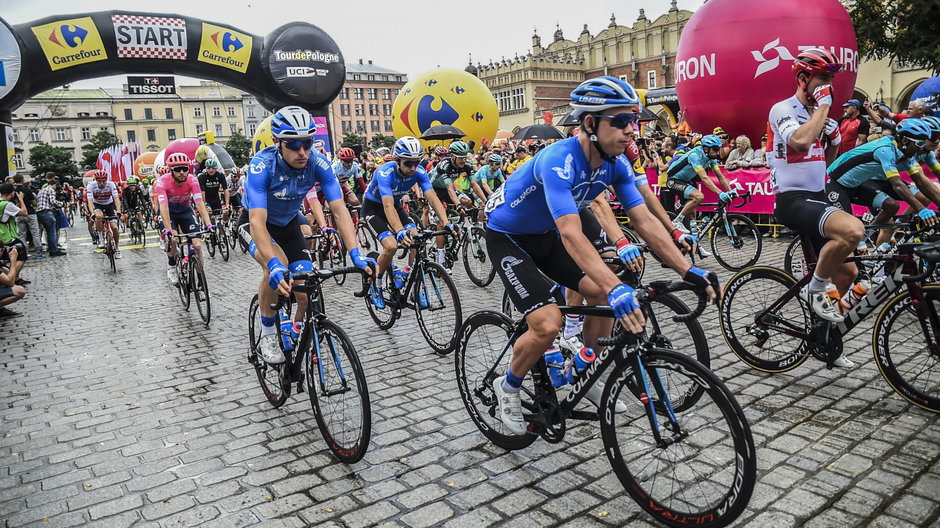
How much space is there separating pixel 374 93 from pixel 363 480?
132 m

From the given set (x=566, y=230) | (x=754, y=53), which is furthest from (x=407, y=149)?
(x=754, y=53)

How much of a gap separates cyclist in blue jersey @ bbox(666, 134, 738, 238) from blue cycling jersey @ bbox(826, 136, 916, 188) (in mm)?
2940

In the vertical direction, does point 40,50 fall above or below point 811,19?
above

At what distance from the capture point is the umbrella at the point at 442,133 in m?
22.1

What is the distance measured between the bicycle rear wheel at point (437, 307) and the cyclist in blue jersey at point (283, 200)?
156 centimetres

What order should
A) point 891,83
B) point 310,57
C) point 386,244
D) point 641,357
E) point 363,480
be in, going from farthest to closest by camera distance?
point 891,83, point 310,57, point 386,244, point 363,480, point 641,357

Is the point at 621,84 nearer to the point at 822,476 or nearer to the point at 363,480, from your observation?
the point at 822,476

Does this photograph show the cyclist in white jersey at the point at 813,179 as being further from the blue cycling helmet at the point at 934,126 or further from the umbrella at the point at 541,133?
the umbrella at the point at 541,133

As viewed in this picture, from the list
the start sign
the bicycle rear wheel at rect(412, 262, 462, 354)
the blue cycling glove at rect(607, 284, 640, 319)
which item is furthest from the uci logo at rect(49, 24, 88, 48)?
the blue cycling glove at rect(607, 284, 640, 319)

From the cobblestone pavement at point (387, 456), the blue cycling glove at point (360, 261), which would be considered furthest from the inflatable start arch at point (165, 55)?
the blue cycling glove at point (360, 261)

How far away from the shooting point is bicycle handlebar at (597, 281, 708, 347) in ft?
9.41

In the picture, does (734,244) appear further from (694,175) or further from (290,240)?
(290,240)

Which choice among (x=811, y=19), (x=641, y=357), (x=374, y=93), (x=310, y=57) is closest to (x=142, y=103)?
(x=374, y=93)

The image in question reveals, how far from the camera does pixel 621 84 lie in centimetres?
335
